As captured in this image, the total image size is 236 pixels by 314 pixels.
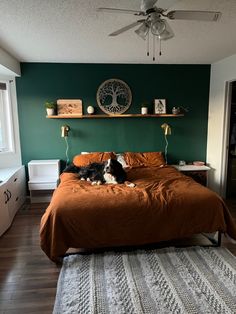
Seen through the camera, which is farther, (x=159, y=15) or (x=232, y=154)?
(x=232, y=154)

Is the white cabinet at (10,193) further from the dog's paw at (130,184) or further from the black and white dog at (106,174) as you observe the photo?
the dog's paw at (130,184)

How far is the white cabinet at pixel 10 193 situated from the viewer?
9.71 feet

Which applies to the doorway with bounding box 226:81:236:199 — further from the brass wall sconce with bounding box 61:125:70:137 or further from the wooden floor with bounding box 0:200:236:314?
the brass wall sconce with bounding box 61:125:70:137

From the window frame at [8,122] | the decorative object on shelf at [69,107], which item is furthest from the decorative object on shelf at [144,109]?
the window frame at [8,122]

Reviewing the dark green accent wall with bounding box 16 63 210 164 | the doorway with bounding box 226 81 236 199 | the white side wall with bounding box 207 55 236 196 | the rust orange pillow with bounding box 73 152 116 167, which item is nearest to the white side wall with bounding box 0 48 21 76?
the dark green accent wall with bounding box 16 63 210 164

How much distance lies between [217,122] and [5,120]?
12.1 feet

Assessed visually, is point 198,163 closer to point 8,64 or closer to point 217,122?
point 217,122

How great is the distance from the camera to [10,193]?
330 centimetres

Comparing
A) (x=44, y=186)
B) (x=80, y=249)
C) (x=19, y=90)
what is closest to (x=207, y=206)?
(x=80, y=249)

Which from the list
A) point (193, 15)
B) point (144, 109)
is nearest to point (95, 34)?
point (193, 15)

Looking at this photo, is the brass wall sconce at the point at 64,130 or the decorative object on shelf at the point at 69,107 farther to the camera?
the decorative object on shelf at the point at 69,107

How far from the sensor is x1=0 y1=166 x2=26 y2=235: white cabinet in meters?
2.96

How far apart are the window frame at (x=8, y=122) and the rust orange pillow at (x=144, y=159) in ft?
6.56

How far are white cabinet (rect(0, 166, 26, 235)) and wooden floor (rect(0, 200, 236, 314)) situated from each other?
17 centimetres
